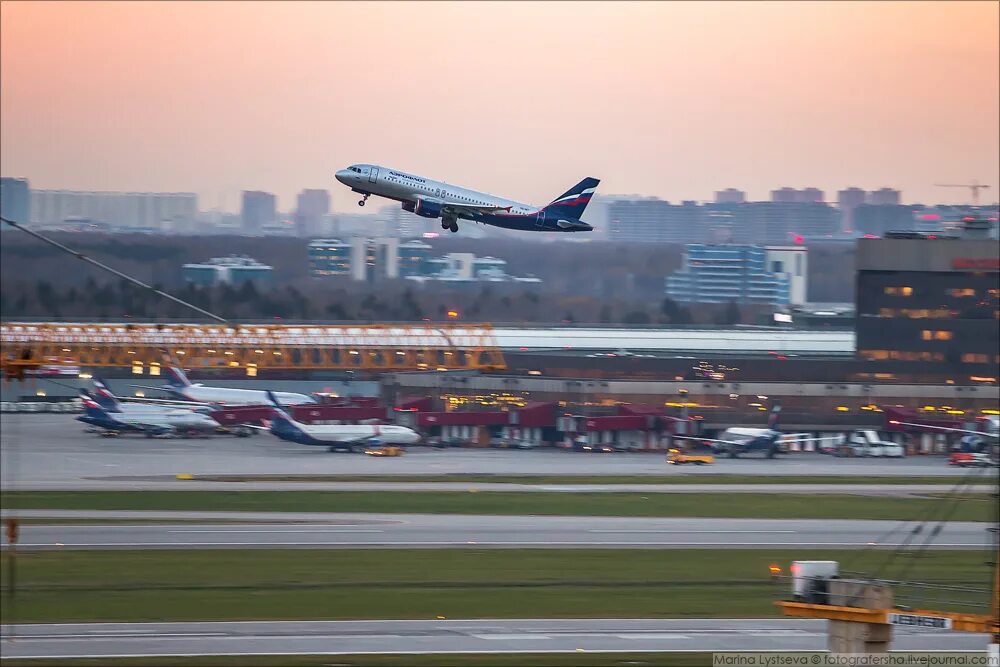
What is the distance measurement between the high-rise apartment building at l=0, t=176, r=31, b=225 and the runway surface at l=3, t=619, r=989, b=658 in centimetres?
2707

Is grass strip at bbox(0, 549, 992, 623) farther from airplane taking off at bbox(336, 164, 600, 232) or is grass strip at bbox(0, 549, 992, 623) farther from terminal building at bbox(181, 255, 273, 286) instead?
terminal building at bbox(181, 255, 273, 286)

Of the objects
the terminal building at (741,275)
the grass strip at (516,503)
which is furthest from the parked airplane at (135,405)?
the terminal building at (741,275)

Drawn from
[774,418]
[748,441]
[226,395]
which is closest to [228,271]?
[226,395]

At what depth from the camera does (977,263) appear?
194 ft

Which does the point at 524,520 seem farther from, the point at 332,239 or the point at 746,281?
the point at 746,281

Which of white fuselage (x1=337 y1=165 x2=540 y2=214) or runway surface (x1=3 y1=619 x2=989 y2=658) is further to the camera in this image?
white fuselage (x1=337 y1=165 x2=540 y2=214)

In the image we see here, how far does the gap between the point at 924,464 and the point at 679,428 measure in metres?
9.57

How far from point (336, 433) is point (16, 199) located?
1479cm

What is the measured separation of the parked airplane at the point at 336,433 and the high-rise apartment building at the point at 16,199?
1126cm

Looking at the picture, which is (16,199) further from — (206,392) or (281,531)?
(281,531)

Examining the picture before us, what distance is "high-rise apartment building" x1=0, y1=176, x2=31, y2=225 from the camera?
4394 cm

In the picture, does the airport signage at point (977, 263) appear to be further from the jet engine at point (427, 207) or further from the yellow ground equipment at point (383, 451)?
the jet engine at point (427, 207)

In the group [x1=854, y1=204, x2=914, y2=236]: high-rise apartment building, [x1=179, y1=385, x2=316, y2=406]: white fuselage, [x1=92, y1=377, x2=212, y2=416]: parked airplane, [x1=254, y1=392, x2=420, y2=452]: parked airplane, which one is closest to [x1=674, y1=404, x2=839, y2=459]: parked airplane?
[x1=254, y1=392, x2=420, y2=452]: parked airplane

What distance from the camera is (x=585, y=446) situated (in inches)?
1892
